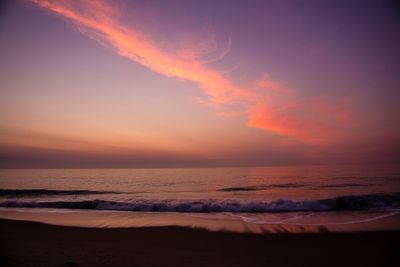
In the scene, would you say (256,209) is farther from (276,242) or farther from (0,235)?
(0,235)

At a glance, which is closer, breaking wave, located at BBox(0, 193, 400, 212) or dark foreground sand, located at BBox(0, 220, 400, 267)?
dark foreground sand, located at BBox(0, 220, 400, 267)

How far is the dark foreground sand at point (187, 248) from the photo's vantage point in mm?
6062

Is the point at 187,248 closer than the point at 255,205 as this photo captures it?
Yes

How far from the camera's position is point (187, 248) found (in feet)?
23.4

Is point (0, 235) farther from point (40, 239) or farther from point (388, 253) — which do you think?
point (388, 253)

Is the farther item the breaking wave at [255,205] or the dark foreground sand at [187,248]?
the breaking wave at [255,205]

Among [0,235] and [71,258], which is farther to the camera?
[0,235]

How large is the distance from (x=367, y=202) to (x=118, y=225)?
46.9ft

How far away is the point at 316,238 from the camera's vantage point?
806cm

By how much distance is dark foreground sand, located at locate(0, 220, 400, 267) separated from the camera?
6.06 metres

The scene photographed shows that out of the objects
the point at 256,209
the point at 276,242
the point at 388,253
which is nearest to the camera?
the point at 388,253

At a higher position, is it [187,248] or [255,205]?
[255,205]

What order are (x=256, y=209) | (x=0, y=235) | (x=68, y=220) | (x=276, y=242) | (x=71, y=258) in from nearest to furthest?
(x=71, y=258), (x=276, y=242), (x=0, y=235), (x=68, y=220), (x=256, y=209)

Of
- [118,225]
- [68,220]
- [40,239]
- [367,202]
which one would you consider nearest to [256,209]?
[367,202]
